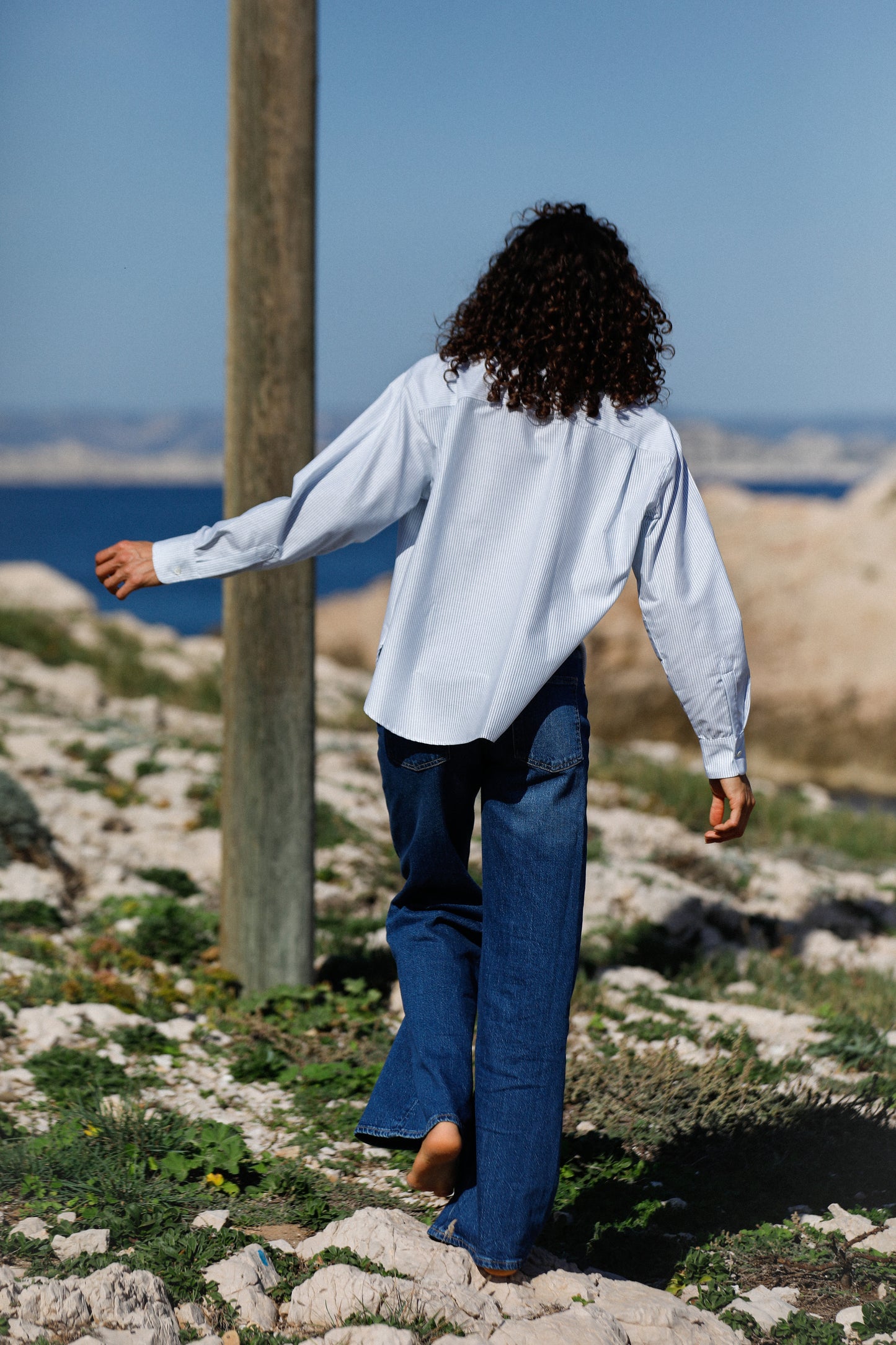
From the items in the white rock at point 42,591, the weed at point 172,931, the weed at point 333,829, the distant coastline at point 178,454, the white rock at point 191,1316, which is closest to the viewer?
the white rock at point 191,1316

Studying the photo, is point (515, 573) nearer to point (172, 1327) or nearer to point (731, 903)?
point (172, 1327)

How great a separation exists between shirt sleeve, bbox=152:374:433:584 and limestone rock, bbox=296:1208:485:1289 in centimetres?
127

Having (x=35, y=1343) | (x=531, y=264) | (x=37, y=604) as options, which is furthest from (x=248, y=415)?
(x=37, y=604)

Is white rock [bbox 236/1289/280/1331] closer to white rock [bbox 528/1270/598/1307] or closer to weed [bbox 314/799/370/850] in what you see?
white rock [bbox 528/1270/598/1307]

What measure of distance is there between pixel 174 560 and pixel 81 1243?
4.22 ft

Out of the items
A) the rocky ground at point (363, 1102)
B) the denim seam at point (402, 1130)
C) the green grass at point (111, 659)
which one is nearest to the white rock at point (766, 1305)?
the rocky ground at point (363, 1102)

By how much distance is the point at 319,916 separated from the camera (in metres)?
4.46

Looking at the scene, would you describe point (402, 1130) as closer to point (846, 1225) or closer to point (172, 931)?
point (846, 1225)

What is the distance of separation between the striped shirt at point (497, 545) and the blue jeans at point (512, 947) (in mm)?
88

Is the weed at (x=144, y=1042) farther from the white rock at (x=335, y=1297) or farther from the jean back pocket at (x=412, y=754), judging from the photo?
the jean back pocket at (x=412, y=754)

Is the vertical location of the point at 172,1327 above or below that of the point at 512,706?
below

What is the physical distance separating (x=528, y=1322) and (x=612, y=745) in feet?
29.6

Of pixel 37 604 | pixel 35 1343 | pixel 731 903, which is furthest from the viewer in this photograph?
pixel 37 604

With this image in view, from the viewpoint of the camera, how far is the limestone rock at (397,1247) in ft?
6.92
